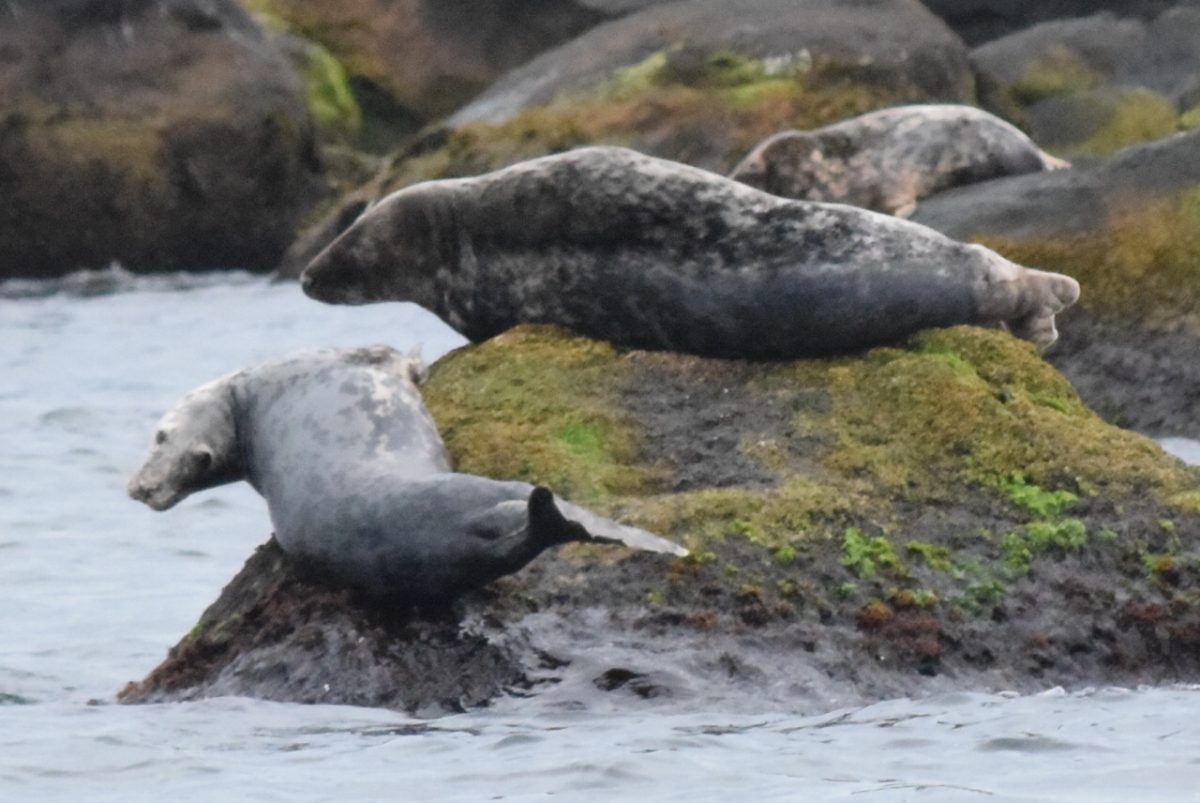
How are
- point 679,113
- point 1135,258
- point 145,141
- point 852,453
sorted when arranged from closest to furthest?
point 852,453
point 1135,258
point 679,113
point 145,141

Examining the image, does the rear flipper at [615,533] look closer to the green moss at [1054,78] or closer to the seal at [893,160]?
the seal at [893,160]

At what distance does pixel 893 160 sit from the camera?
12.5 metres

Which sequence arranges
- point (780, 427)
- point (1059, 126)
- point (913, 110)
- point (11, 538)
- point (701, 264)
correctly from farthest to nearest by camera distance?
point (1059, 126), point (913, 110), point (11, 538), point (701, 264), point (780, 427)

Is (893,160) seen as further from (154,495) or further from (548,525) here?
(548,525)

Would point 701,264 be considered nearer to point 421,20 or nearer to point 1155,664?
point 1155,664

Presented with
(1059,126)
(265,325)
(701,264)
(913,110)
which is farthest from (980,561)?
(1059,126)

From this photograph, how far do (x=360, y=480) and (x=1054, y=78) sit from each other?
60.1 feet

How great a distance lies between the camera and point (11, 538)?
906 centimetres

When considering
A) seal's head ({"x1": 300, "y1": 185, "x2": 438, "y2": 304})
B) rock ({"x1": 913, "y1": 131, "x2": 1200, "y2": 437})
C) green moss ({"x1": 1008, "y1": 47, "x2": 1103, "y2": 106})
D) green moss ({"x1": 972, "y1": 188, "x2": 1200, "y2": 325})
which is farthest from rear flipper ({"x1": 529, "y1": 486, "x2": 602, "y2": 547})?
green moss ({"x1": 1008, "y1": 47, "x2": 1103, "y2": 106})

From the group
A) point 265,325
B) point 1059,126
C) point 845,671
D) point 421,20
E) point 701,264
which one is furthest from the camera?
point 421,20

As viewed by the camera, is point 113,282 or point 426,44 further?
point 426,44

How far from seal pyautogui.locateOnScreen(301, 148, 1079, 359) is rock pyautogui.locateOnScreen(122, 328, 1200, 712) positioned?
0.17 meters

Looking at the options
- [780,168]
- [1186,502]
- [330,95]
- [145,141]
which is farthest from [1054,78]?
[1186,502]

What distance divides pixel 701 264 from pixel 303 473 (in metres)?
1.43
